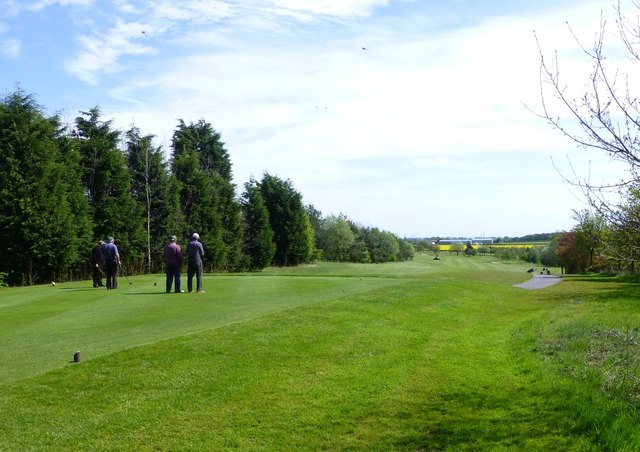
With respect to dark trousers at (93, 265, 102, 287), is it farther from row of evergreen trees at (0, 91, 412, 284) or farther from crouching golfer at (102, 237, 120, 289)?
row of evergreen trees at (0, 91, 412, 284)

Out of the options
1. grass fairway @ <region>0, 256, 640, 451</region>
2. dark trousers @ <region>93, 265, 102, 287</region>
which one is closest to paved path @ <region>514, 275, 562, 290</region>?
grass fairway @ <region>0, 256, 640, 451</region>

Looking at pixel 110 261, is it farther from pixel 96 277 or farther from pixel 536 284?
pixel 536 284

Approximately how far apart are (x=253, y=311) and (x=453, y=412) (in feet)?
25.2

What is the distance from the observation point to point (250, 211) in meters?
51.6

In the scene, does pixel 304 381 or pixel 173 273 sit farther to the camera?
pixel 173 273

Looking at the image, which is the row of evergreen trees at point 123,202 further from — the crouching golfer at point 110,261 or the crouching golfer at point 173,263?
the crouching golfer at point 173,263

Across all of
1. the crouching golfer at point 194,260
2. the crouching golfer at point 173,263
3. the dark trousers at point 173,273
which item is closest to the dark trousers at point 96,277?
the dark trousers at point 173,273

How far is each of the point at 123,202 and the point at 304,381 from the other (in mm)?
31258

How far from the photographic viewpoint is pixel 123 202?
36.1 metres

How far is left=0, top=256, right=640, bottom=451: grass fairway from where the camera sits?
614 centimetres

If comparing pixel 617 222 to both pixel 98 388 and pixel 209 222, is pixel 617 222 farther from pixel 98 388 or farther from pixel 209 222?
pixel 209 222

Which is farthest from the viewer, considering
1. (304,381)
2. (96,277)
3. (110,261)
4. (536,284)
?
(536,284)

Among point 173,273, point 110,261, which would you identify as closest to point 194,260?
point 173,273

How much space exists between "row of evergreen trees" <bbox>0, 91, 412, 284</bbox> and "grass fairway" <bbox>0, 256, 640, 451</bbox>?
1719 centimetres
